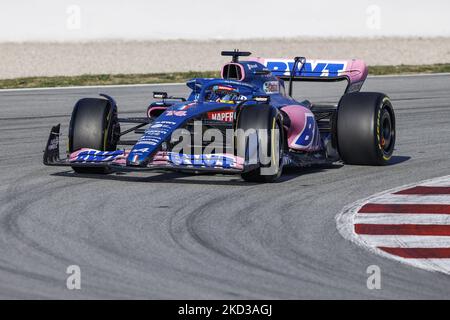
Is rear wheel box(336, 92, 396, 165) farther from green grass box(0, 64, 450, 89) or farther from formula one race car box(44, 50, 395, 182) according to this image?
green grass box(0, 64, 450, 89)

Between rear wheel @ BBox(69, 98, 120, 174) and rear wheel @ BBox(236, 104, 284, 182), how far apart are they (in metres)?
1.60

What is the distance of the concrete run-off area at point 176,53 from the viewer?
27953 mm

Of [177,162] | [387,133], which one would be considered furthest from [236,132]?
[387,133]

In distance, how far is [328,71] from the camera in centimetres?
1355

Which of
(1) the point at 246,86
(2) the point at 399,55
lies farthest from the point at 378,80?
(1) the point at 246,86

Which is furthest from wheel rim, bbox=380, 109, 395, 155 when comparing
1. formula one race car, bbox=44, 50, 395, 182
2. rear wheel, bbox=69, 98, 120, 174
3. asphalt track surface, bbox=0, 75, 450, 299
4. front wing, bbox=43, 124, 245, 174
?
rear wheel, bbox=69, 98, 120, 174

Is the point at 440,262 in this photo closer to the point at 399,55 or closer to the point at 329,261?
the point at 329,261

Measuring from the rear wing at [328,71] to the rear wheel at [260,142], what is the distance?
2.72 metres

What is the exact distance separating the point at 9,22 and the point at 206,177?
23638mm

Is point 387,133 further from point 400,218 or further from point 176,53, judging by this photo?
point 176,53

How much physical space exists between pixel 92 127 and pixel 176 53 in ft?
65.3

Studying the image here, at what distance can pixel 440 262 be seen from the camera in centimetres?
768

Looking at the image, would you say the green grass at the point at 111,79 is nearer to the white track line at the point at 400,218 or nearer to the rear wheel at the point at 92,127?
the rear wheel at the point at 92,127

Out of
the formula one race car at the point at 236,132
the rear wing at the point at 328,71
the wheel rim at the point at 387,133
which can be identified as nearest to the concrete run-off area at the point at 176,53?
the rear wing at the point at 328,71
